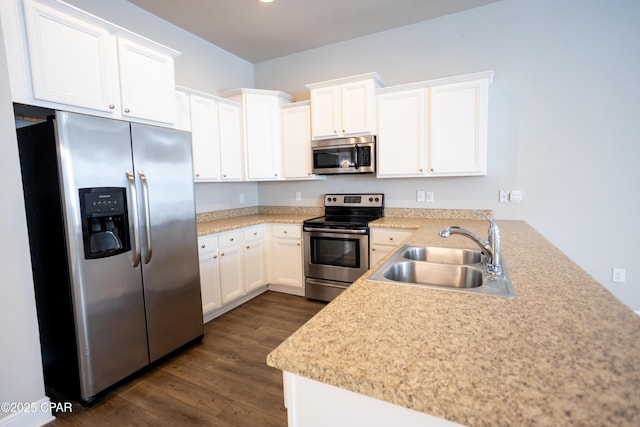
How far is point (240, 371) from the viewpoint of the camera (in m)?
2.21

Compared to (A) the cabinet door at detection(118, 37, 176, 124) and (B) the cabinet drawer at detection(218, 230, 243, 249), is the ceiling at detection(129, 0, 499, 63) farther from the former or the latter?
(B) the cabinet drawer at detection(218, 230, 243, 249)

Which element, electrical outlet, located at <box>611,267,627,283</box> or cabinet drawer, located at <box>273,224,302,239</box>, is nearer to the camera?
electrical outlet, located at <box>611,267,627,283</box>

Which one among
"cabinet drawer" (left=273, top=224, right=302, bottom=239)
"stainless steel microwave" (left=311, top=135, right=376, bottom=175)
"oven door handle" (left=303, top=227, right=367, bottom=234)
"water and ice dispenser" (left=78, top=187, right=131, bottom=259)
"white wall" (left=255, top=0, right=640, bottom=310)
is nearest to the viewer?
"water and ice dispenser" (left=78, top=187, right=131, bottom=259)

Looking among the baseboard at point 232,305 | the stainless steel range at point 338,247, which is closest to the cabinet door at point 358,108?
the stainless steel range at point 338,247

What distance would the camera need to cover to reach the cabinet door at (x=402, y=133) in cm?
302

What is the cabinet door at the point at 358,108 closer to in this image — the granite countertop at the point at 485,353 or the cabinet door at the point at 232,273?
the cabinet door at the point at 232,273

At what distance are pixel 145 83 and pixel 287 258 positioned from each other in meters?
2.15

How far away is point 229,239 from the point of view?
10.2 feet

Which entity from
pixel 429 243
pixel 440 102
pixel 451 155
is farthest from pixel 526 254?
pixel 440 102

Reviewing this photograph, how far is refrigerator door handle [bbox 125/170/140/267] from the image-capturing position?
2.00 m

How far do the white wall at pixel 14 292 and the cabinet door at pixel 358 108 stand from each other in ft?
8.35

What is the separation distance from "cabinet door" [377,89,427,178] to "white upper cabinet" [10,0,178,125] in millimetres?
1976

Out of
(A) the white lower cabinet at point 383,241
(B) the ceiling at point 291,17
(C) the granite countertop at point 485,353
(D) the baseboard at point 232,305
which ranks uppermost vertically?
(B) the ceiling at point 291,17

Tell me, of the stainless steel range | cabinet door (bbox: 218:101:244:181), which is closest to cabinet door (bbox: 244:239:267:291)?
the stainless steel range
